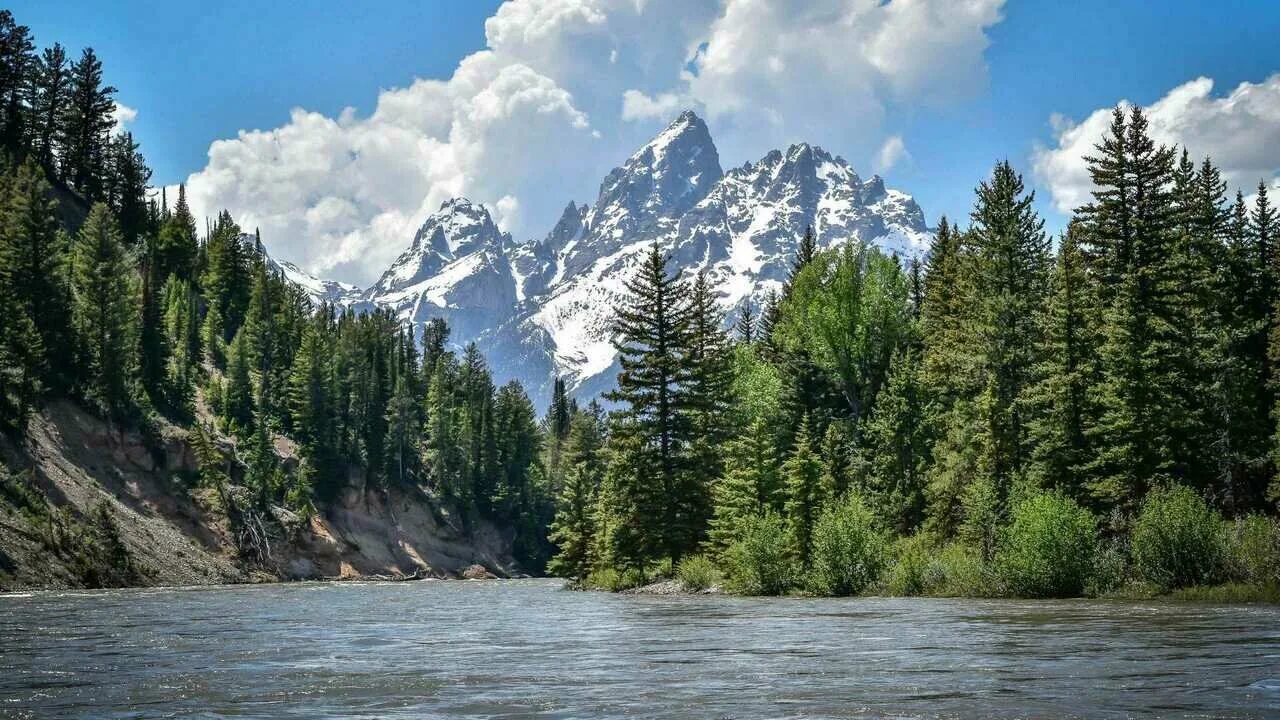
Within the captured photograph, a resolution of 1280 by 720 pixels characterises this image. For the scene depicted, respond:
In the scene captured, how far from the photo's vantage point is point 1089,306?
51.6 meters

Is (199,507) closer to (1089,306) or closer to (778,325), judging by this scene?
(778,325)

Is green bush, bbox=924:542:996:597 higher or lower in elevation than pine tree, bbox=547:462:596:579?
lower

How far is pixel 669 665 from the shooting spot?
18688 millimetres

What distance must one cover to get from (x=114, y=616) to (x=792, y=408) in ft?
152

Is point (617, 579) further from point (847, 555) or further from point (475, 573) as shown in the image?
point (475, 573)

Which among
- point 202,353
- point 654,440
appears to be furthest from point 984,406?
point 202,353

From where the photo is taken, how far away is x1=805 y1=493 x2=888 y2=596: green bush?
45.6 m

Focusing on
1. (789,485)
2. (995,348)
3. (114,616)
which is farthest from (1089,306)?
(114,616)

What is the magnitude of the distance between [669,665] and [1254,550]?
23107mm

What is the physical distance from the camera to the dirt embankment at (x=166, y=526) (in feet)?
198

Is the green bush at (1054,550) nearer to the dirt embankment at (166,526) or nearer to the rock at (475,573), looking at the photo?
the dirt embankment at (166,526)

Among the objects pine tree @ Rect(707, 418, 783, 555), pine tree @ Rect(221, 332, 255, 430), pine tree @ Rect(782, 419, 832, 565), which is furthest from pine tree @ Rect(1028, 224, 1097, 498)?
pine tree @ Rect(221, 332, 255, 430)

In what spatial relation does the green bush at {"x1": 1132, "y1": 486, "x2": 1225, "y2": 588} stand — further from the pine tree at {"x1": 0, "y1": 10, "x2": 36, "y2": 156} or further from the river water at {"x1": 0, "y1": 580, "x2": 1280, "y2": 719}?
the pine tree at {"x1": 0, "y1": 10, "x2": 36, "y2": 156}

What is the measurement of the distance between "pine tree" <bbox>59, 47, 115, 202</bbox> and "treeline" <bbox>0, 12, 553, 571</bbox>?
0.22 metres
